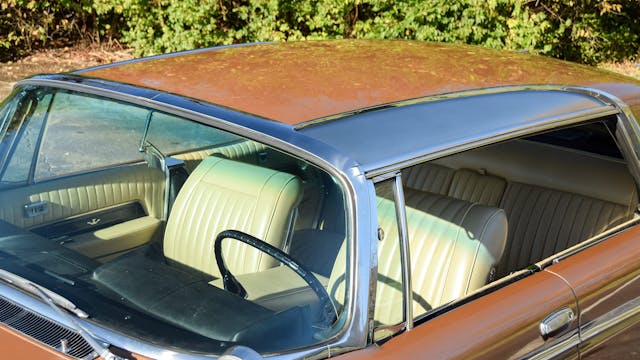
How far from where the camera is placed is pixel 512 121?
8.21 feet

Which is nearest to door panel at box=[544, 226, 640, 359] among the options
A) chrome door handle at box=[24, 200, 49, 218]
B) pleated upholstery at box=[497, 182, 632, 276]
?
pleated upholstery at box=[497, 182, 632, 276]

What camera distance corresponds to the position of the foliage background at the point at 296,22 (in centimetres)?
848

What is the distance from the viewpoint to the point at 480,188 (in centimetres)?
356

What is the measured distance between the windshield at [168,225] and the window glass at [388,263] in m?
0.12

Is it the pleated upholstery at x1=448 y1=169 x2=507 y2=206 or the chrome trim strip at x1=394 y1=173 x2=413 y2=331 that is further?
the pleated upholstery at x1=448 y1=169 x2=507 y2=206

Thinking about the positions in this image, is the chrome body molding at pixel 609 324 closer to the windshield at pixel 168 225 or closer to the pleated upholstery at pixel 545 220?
the pleated upholstery at pixel 545 220

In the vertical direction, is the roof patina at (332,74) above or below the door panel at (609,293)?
above

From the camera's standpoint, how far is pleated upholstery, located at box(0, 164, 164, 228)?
8.93 feet

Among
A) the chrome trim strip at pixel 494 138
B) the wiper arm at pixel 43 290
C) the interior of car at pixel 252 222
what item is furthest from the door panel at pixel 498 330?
the wiper arm at pixel 43 290

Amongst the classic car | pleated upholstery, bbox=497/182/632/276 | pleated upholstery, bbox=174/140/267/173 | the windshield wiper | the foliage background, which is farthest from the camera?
the foliage background

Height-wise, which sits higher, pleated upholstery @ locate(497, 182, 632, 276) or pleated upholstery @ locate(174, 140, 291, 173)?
pleated upholstery @ locate(174, 140, 291, 173)

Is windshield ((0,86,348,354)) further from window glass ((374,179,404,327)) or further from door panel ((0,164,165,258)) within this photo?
window glass ((374,179,404,327))

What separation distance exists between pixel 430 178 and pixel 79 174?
1727mm

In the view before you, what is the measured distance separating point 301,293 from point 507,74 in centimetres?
137
